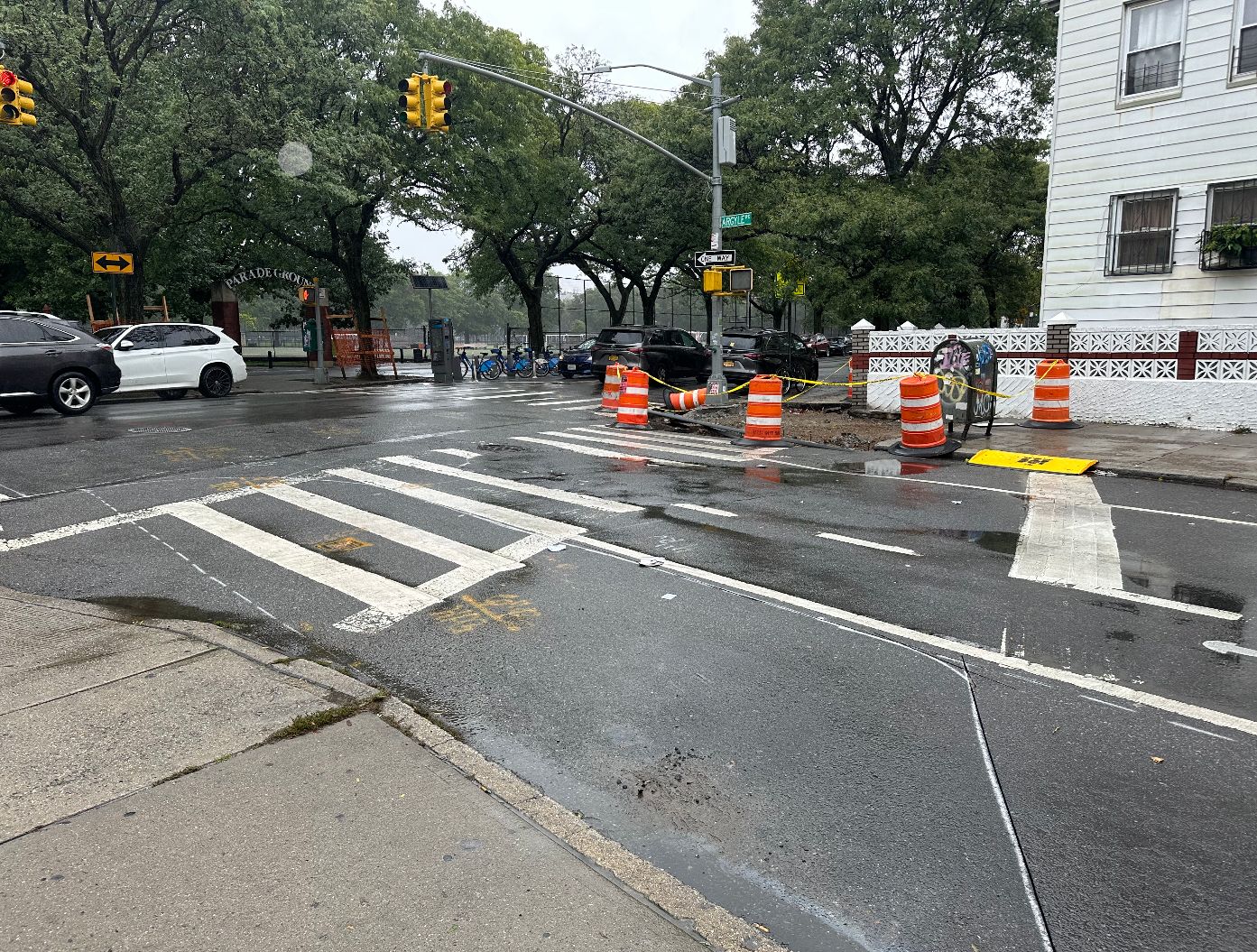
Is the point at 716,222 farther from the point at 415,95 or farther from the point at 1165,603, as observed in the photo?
the point at 1165,603

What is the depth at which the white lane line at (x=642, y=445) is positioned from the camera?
1280 cm

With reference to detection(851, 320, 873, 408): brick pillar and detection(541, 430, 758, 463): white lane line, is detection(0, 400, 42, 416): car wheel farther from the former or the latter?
detection(851, 320, 873, 408): brick pillar

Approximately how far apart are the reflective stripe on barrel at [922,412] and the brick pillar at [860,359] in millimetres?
6188

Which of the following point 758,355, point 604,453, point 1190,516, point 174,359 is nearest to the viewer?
point 1190,516

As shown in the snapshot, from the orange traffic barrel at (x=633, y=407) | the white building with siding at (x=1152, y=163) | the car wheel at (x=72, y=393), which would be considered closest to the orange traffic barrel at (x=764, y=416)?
the orange traffic barrel at (x=633, y=407)

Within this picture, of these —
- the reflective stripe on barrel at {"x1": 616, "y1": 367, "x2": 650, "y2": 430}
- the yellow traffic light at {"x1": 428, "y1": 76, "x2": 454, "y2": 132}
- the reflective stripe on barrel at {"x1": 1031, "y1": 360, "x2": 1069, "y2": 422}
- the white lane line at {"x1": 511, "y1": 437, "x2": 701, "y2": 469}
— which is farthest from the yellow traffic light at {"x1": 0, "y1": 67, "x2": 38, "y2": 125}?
the reflective stripe on barrel at {"x1": 1031, "y1": 360, "x2": 1069, "y2": 422}

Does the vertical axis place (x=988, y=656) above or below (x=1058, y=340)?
below

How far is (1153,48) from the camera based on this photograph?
1622 cm

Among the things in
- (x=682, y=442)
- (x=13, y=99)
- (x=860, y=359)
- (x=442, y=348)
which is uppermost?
(x=13, y=99)

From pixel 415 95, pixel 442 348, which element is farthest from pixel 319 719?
pixel 442 348

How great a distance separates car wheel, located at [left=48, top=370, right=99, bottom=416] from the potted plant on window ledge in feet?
66.4

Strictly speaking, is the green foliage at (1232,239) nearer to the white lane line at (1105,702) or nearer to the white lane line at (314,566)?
the white lane line at (1105,702)

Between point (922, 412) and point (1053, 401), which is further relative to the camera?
point (1053, 401)

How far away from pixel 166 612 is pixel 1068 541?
703 centimetres
